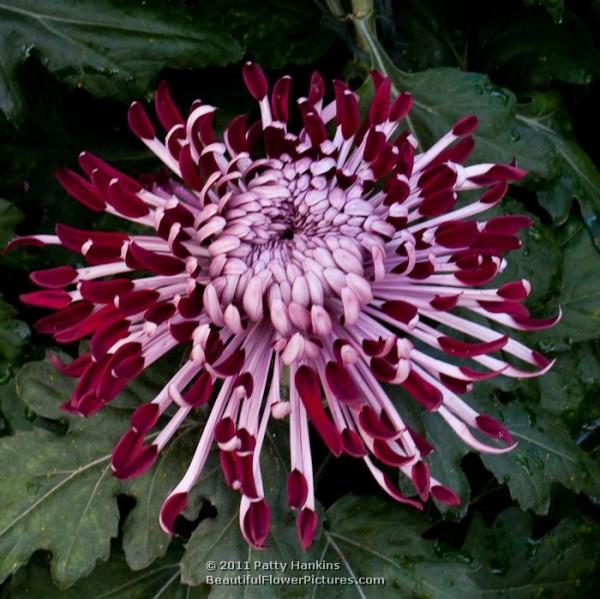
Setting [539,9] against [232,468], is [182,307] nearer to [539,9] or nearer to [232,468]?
[232,468]

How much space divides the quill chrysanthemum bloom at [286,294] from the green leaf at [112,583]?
28cm

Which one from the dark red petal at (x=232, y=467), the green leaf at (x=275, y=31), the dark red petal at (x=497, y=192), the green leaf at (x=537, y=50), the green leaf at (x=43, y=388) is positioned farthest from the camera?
the green leaf at (x=537, y=50)

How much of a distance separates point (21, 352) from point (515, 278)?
0.55 m

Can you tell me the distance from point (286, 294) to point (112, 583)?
48 centimetres

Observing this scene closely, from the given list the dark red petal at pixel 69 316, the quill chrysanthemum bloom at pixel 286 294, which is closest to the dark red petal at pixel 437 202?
the quill chrysanthemum bloom at pixel 286 294

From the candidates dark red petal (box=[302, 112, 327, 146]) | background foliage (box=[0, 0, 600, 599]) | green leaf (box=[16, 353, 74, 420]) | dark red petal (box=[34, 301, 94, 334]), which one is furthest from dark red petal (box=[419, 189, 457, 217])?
green leaf (box=[16, 353, 74, 420])

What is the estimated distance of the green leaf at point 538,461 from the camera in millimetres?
967

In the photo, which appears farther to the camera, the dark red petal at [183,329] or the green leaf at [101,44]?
the green leaf at [101,44]

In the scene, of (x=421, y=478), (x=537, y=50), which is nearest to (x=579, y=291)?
(x=537, y=50)

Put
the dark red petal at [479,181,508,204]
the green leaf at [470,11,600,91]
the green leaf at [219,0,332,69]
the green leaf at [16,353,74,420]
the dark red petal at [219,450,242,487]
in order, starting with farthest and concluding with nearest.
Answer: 1. the green leaf at [470,11,600,91]
2. the green leaf at [219,0,332,69]
3. the green leaf at [16,353,74,420]
4. the dark red petal at [479,181,508,204]
5. the dark red petal at [219,450,242,487]

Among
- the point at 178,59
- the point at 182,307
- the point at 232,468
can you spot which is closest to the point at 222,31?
the point at 178,59

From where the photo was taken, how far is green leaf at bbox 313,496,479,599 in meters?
0.93

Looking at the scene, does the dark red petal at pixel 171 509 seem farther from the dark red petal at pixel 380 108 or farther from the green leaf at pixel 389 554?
the dark red petal at pixel 380 108

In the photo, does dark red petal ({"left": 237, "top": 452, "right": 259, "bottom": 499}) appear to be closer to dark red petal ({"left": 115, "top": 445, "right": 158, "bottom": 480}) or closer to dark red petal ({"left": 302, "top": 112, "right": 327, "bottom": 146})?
dark red petal ({"left": 115, "top": 445, "right": 158, "bottom": 480})
